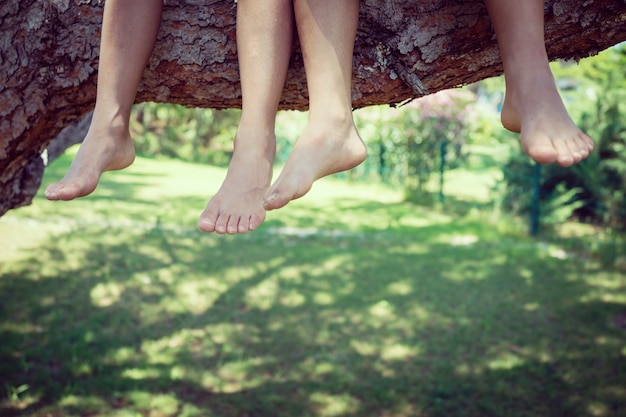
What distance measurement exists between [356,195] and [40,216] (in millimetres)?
4804

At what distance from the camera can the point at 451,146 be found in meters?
10.6

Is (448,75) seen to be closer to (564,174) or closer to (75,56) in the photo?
(75,56)

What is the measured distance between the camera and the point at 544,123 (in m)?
1.63

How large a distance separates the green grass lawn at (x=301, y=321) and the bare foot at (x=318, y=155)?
2167mm

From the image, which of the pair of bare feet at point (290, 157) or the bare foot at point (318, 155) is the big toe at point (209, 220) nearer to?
the pair of bare feet at point (290, 157)

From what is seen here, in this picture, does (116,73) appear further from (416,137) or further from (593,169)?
(416,137)

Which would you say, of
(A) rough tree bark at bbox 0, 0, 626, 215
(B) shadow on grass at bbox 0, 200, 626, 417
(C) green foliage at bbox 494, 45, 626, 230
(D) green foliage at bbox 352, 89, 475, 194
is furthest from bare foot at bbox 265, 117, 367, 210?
(D) green foliage at bbox 352, 89, 475, 194

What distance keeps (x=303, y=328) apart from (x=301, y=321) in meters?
0.14

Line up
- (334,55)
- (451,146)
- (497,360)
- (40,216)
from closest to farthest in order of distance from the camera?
(334,55) < (497,360) < (40,216) < (451,146)

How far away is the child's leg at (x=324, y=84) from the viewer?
70.7 inches

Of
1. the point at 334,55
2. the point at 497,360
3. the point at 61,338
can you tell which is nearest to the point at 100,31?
the point at 334,55

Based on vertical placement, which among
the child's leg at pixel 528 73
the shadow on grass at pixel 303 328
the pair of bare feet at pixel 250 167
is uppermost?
the child's leg at pixel 528 73

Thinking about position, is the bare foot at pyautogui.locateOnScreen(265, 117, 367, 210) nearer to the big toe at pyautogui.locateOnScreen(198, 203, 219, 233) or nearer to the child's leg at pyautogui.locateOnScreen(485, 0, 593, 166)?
the big toe at pyautogui.locateOnScreen(198, 203, 219, 233)

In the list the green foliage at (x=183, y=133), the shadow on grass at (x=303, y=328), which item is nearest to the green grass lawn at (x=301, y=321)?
the shadow on grass at (x=303, y=328)
